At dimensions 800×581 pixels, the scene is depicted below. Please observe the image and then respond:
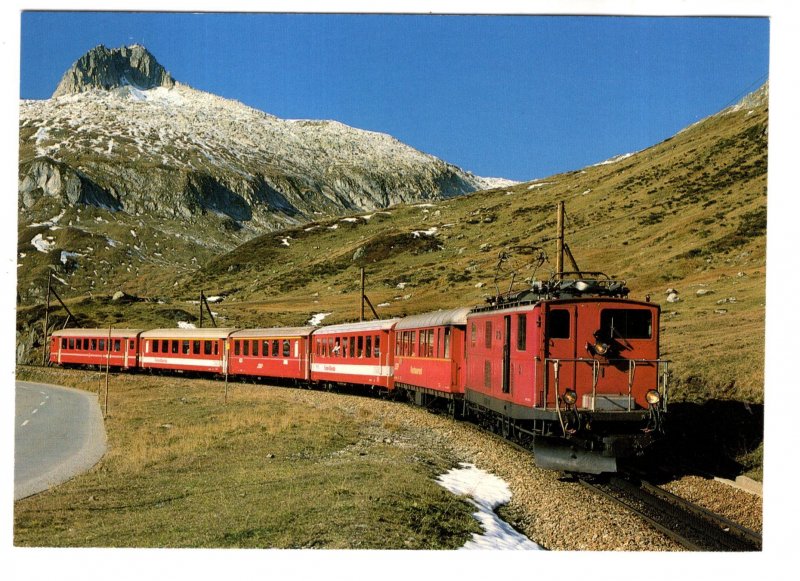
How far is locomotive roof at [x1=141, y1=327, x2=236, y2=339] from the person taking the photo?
4956cm

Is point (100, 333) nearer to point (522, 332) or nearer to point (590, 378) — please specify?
point (522, 332)

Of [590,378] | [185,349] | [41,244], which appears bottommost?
[185,349]

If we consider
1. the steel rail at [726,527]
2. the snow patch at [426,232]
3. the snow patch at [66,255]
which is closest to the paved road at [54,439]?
the steel rail at [726,527]

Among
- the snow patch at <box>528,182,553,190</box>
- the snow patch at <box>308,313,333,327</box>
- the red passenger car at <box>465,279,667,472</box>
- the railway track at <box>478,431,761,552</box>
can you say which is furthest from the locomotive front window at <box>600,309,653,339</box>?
the snow patch at <box>528,182,553,190</box>

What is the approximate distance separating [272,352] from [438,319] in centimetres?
1938

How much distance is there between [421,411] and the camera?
30.8 m

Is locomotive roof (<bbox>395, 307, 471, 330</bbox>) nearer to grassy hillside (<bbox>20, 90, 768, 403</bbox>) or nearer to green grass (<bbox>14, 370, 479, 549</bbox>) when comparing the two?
green grass (<bbox>14, 370, 479, 549</bbox>)

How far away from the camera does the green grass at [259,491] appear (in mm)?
14305

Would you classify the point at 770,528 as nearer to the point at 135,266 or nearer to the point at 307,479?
the point at 307,479

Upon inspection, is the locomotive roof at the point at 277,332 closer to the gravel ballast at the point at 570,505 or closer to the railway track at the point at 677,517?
the gravel ballast at the point at 570,505

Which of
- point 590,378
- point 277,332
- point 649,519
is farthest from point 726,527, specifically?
point 277,332

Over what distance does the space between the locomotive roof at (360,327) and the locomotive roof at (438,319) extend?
920mm

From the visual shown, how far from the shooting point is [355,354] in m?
36.9

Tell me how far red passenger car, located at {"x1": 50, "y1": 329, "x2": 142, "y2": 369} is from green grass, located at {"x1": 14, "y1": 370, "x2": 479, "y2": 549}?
2737 centimetres
